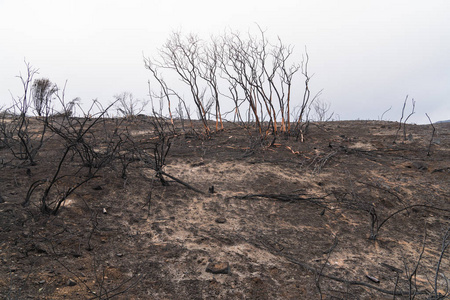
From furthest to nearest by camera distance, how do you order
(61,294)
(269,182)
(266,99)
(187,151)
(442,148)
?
(266,99), (442,148), (187,151), (269,182), (61,294)

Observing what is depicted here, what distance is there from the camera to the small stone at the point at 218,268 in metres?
2.68

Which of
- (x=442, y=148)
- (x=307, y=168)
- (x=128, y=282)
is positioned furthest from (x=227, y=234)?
(x=442, y=148)

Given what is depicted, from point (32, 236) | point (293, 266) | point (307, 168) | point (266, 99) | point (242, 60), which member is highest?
point (242, 60)

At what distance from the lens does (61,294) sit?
223 centimetres

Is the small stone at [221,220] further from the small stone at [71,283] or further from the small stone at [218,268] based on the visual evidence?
the small stone at [71,283]

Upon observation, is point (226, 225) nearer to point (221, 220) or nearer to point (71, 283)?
point (221, 220)

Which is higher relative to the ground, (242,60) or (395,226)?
(242,60)

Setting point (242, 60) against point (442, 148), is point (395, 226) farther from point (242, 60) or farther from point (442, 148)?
point (242, 60)

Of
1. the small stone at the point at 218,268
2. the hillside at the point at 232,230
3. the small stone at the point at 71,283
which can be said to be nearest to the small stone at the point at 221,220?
the hillside at the point at 232,230

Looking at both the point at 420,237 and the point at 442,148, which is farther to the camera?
the point at 442,148

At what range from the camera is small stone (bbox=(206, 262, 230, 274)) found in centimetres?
268

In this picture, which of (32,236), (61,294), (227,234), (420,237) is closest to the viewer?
(61,294)

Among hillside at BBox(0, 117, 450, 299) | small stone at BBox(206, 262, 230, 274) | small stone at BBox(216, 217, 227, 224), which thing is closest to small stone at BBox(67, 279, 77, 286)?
hillside at BBox(0, 117, 450, 299)

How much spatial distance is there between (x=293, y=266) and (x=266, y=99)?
16.5 ft
